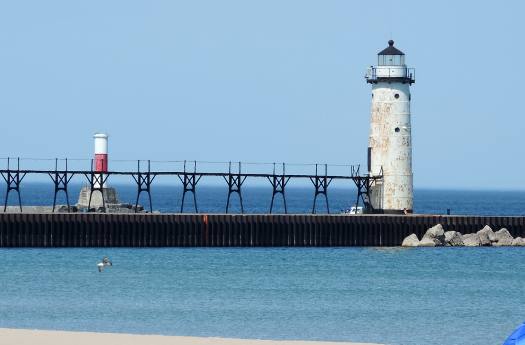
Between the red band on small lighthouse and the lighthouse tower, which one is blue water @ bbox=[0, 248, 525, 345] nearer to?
the lighthouse tower

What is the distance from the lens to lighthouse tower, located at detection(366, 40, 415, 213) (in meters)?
73.6

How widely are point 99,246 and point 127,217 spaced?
197 centimetres


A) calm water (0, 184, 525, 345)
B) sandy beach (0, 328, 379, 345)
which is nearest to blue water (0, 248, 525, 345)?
calm water (0, 184, 525, 345)

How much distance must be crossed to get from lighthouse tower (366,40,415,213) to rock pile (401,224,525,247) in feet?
9.02

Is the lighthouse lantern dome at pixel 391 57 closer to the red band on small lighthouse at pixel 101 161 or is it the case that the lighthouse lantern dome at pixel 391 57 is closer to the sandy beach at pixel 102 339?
the red band on small lighthouse at pixel 101 161

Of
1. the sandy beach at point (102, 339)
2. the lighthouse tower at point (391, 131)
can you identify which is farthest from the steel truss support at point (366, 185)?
the sandy beach at point (102, 339)

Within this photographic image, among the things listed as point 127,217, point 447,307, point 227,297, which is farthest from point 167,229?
point 447,307

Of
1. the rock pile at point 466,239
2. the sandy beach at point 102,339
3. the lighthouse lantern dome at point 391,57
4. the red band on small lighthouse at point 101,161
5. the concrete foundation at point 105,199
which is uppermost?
the lighthouse lantern dome at point 391,57

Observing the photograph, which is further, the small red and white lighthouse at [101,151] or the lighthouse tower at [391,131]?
the small red and white lighthouse at [101,151]

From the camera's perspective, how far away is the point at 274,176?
76688 millimetres

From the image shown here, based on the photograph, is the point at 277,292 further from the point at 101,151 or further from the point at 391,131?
the point at 101,151

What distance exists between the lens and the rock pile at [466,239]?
238ft

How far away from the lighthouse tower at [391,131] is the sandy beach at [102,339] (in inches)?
1463

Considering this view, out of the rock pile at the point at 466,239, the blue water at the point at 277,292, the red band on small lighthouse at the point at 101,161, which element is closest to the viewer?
the blue water at the point at 277,292
